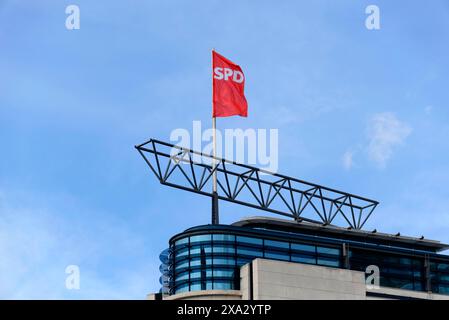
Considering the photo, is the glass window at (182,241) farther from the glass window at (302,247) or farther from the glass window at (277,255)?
the glass window at (302,247)

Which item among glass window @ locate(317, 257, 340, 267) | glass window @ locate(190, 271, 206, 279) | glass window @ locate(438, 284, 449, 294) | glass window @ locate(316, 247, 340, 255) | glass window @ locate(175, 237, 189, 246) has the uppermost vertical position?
glass window @ locate(175, 237, 189, 246)

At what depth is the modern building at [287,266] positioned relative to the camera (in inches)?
3462

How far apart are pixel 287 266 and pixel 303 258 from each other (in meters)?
5.49

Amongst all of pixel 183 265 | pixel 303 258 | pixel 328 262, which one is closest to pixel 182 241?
pixel 183 265

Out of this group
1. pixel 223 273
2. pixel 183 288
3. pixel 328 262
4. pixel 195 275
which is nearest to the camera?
pixel 223 273

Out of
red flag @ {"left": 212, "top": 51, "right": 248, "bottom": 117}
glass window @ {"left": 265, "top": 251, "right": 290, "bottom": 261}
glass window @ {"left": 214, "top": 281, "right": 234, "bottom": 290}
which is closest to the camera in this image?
glass window @ {"left": 214, "top": 281, "right": 234, "bottom": 290}

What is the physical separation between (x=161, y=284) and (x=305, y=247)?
1795 centimetres

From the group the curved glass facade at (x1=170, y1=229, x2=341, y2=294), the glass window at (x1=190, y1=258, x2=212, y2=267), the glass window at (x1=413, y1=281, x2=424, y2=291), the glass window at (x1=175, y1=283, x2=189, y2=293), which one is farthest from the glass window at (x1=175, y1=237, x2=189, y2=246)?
the glass window at (x1=413, y1=281, x2=424, y2=291)

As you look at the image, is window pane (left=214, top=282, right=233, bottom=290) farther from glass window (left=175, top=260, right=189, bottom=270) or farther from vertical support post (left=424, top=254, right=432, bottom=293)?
vertical support post (left=424, top=254, right=432, bottom=293)

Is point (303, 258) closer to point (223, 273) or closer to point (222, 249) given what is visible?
point (222, 249)

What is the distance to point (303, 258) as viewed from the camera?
93.8 metres

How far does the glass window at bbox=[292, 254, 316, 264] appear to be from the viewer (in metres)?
93.3

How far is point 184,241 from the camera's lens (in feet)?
302
